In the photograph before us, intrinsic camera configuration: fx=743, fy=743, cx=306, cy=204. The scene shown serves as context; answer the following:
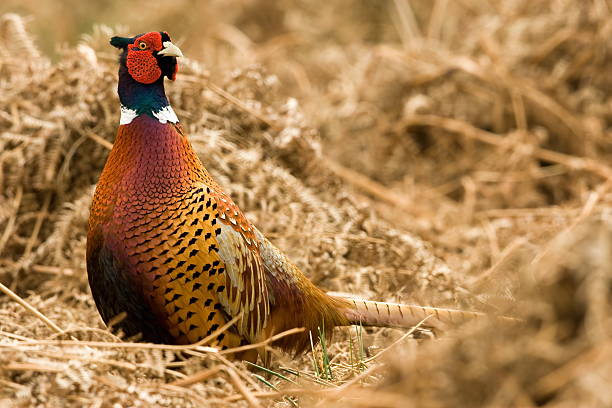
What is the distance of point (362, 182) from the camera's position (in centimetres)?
526

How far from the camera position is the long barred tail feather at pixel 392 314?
2914mm

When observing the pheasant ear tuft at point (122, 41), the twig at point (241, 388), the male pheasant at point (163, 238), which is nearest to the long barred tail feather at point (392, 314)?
the male pheasant at point (163, 238)

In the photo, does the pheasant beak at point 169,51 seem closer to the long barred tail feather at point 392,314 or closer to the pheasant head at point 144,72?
the pheasant head at point 144,72

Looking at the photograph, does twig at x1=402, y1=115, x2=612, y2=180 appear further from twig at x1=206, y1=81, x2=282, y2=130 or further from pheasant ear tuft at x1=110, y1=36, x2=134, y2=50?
pheasant ear tuft at x1=110, y1=36, x2=134, y2=50

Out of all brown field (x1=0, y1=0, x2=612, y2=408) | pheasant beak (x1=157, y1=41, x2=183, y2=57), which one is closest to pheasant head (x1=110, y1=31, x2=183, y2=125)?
pheasant beak (x1=157, y1=41, x2=183, y2=57)

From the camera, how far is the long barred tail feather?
2.91 meters

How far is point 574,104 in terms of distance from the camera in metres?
5.52

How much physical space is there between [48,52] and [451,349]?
21.0 ft

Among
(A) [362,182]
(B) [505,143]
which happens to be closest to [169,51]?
(A) [362,182]

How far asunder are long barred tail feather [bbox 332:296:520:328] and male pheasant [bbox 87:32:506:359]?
0.05m

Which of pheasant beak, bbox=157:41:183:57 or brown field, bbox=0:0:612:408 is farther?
pheasant beak, bbox=157:41:183:57

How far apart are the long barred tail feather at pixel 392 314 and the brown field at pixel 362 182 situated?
0.10m

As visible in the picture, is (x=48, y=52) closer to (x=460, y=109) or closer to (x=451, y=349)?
(x=460, y=109)

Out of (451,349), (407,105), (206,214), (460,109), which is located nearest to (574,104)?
(460,109)
